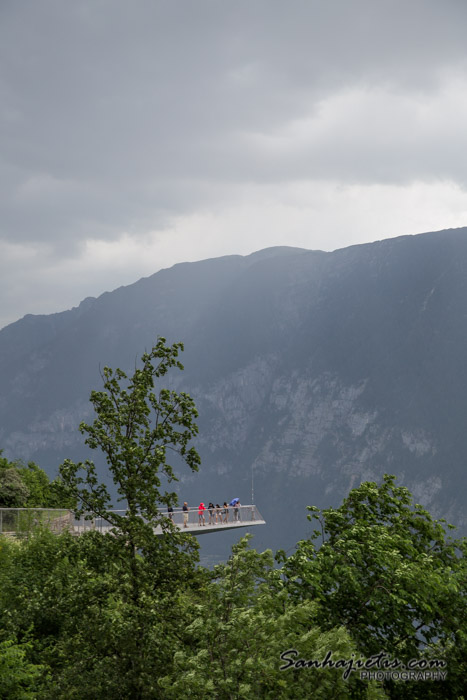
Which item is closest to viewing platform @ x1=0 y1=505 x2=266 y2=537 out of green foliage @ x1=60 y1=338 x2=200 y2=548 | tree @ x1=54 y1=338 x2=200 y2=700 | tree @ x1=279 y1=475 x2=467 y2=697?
tree @ x1=279 y1=475 x2=467 y2=697

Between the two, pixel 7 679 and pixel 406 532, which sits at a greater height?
pixel 406 532

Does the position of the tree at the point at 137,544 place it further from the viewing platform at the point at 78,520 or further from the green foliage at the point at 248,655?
the viewing platform at the point at 78,520

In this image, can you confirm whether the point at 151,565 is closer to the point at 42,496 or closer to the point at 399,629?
the point at 399,629

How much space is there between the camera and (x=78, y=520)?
2298 cm

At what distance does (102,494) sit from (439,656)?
781 cm

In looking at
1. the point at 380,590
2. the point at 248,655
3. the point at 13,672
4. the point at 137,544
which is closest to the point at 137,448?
the point at 137,544

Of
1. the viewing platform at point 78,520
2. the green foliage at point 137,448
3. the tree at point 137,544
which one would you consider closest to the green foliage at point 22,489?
the viewing platform at point 78,520

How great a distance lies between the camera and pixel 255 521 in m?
62.6

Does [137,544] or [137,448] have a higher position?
[137,448]

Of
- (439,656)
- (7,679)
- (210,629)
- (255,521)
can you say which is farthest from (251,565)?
(255,521)

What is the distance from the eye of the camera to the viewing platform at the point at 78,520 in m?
38.7

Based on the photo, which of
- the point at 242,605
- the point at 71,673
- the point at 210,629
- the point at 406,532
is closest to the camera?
the point at 210,629

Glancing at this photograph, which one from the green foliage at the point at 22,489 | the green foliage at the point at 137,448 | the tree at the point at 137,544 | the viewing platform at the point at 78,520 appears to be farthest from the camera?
the green foliage at the point at 22,489

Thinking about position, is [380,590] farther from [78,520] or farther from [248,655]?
[78,520]
